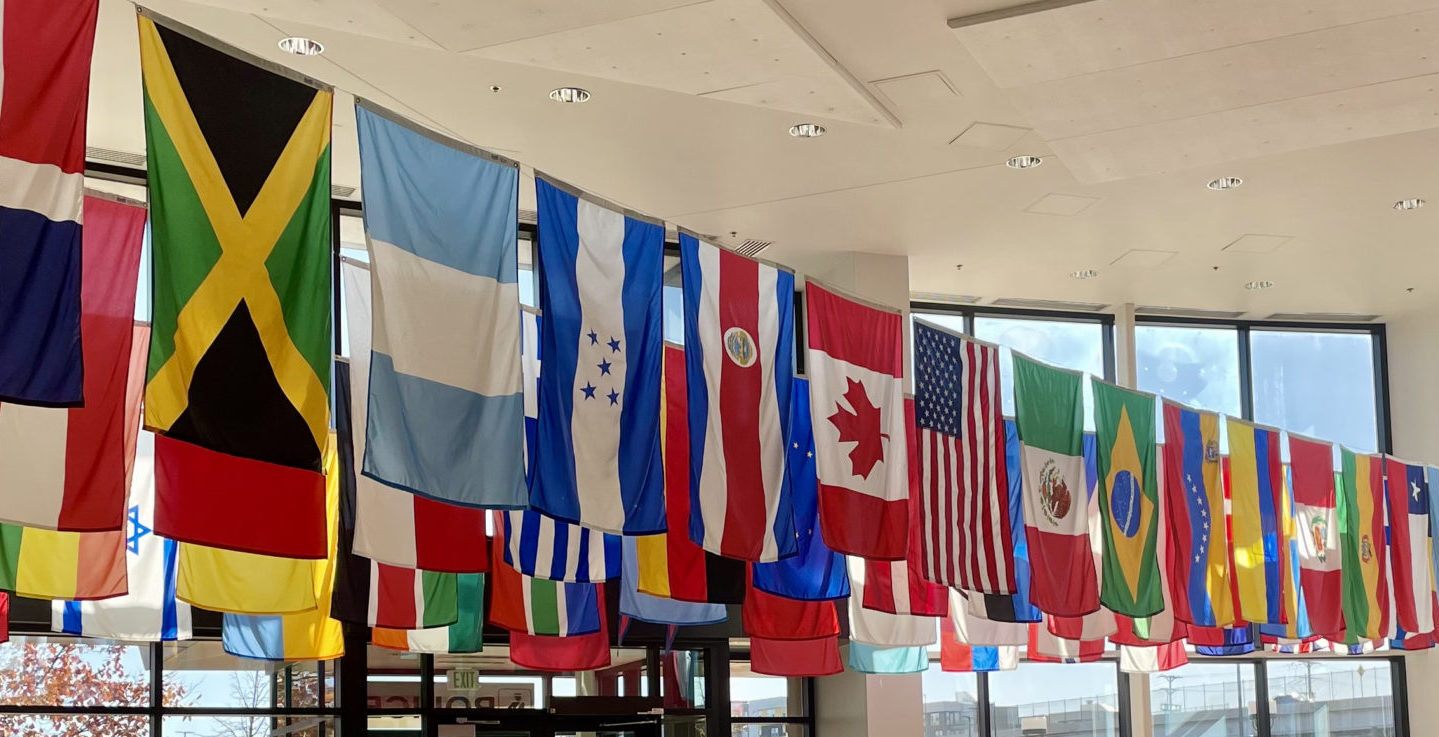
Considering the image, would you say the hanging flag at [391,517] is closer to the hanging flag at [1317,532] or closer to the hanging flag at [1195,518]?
the hanging flag at [1195,518]

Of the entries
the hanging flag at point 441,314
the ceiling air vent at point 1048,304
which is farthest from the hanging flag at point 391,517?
the ceiling air vent at point 1048,304

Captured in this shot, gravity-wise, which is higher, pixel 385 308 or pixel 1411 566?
pixel 385 308

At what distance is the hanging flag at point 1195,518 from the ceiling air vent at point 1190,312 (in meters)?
4.29

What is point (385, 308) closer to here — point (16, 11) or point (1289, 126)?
point (16, 11)

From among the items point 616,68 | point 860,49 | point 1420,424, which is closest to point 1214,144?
point 860,49

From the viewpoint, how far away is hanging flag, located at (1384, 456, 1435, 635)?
16.5 m

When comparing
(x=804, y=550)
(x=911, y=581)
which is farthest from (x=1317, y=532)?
(x=804, y=550)

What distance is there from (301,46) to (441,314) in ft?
12.6

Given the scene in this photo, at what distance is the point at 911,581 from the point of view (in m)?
11.6

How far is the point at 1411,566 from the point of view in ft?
54.6

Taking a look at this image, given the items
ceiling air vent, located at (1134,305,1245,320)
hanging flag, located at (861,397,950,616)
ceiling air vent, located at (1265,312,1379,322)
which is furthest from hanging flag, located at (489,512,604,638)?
ceiling air vent, located at (1265,312,1379,322)

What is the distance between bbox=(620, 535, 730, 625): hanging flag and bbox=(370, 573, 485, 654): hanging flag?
146cm

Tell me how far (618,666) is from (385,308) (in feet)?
25.8

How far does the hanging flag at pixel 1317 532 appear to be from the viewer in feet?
49.8
